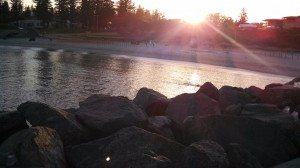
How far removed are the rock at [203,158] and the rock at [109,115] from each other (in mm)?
2488

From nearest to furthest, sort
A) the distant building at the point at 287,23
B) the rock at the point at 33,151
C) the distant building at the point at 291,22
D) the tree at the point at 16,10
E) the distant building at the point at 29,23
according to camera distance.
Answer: the rock at the point at 33,151 → the distant building at the point at 291,22 → the distant building at the point at 287,23 → the tree at the point at 16,10 → the distant building at the point at 29,23

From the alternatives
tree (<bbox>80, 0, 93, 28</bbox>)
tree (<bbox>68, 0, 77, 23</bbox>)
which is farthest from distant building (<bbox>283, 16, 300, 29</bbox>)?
tree (<bbox>68, 0, 77, 23</bbox>)

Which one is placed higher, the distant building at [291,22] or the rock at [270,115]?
the distant building at [291,22]

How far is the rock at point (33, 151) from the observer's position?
7004 millimetres

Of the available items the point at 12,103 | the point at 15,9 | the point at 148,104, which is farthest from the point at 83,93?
the point at 15,9

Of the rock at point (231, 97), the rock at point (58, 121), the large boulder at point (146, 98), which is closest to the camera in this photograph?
the rock at point (58, 121)

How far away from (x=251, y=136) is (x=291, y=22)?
86274 millimetres

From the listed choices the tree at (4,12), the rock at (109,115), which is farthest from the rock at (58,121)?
the tree at (4,12)

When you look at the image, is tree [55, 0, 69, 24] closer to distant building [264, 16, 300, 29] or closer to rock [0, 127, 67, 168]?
distant building [264, 16, 300, 29]

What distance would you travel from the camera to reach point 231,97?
1461 centimetres

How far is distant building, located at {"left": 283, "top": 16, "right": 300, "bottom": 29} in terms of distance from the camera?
282ft

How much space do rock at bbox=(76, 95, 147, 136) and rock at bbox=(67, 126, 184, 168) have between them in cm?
102

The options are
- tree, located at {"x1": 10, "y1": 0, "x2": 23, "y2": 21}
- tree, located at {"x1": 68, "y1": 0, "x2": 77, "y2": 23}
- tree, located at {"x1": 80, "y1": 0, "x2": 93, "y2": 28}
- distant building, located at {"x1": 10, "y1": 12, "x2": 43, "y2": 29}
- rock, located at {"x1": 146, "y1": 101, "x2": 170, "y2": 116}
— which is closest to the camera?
rock, located at {"x1": 146, "y1": 101, "x2": 170, "y2": 116}

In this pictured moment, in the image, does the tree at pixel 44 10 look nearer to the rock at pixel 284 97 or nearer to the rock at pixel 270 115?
the rock at pixel 284 97
